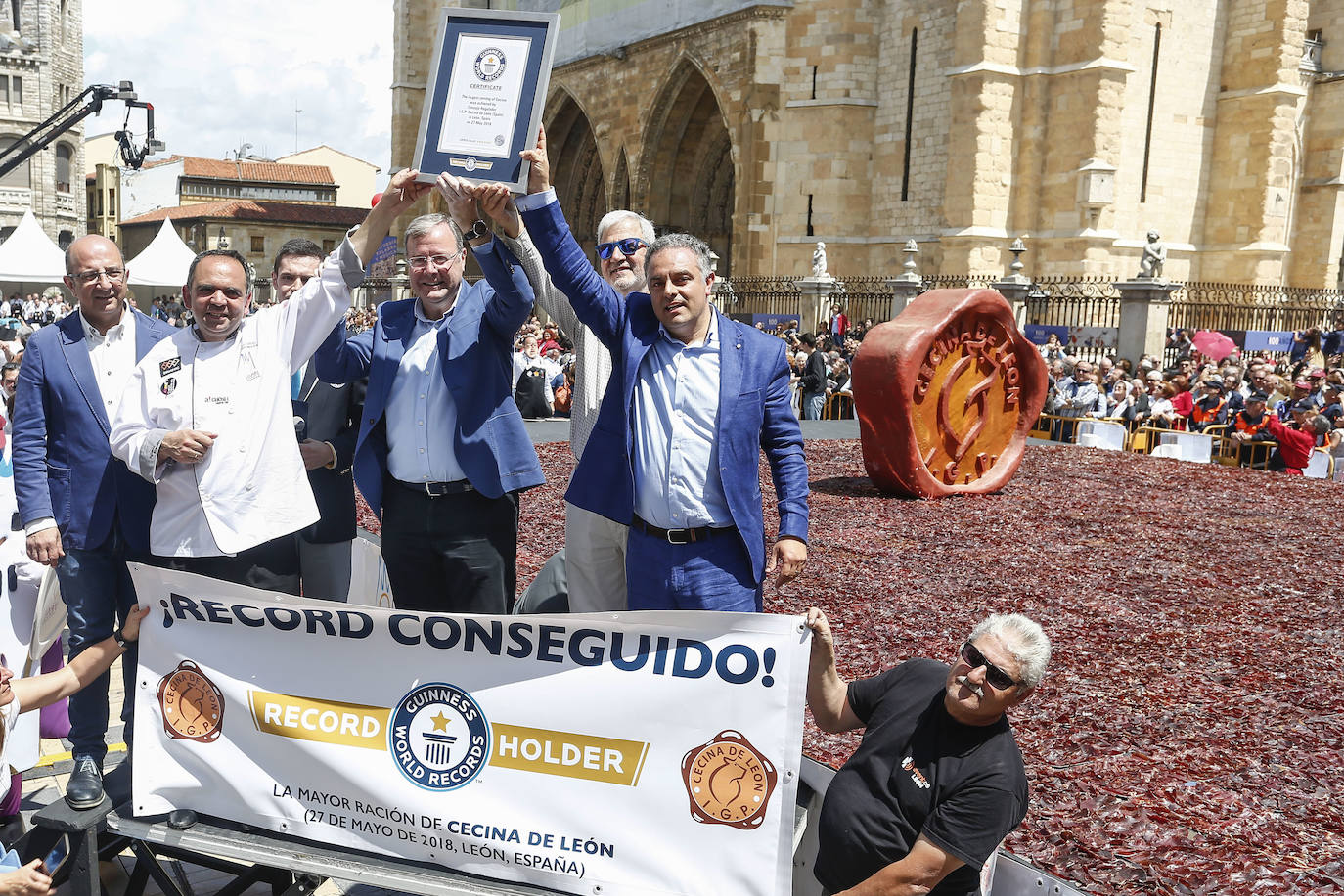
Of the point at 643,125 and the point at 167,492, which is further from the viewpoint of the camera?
the point at 643,125

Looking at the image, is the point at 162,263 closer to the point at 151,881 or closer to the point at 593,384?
the point at 593,384

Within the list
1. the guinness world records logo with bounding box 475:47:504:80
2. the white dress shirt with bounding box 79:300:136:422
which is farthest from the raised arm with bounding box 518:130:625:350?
the white dress shirt with bounding box 79:300:136:422

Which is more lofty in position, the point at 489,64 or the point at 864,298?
the point at 489,64

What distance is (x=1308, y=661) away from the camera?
17.5ft

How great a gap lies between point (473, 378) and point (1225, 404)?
1263cm

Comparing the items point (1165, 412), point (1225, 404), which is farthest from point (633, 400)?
point (1225, 404)

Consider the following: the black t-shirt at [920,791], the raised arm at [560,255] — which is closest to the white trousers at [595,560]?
the raised arm at [560,255]

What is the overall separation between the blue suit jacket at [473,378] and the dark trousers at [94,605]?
37.7 inches

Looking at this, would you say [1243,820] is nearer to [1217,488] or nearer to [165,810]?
[165,810]

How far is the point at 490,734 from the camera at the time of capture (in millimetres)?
3027

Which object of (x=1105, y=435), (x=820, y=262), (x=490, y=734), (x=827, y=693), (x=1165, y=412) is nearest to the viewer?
(x=490, y=734)

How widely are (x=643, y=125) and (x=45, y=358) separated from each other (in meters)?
29.1

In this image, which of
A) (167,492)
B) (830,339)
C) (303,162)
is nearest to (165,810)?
(167,492)

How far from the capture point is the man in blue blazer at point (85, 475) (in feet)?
12.5
